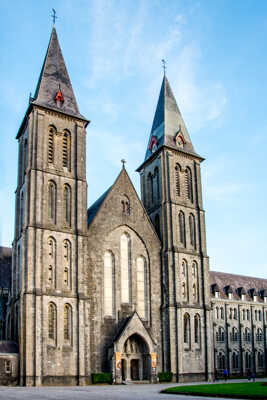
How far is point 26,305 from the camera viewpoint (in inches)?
1636

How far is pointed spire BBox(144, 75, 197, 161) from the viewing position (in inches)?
2345

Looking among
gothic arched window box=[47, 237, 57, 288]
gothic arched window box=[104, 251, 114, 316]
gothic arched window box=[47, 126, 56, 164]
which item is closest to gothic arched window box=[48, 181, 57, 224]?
gothic arched window box=[47, 237, 57, 288]

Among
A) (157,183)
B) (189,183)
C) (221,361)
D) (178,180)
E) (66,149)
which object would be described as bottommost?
(221,361)

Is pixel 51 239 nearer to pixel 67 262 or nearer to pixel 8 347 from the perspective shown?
pixel 67 262

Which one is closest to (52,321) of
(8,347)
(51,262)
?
(8,347)

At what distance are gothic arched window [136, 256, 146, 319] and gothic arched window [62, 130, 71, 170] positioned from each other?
1288cm

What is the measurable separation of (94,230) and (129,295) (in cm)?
765

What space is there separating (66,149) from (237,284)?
47.8m

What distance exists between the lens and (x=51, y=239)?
4566 centimetres

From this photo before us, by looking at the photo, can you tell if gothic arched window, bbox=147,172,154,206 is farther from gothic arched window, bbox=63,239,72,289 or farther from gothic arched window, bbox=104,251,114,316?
gothic arched window, bbox=63,239,72,289

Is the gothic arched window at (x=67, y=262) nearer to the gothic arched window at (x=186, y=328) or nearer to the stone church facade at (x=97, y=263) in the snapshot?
the stone church facade at (x=97, y=263)

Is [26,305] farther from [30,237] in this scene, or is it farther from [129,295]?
[129,295]

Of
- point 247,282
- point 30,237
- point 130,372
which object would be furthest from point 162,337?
point 247,282

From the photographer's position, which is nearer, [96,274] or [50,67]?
[96,274]
